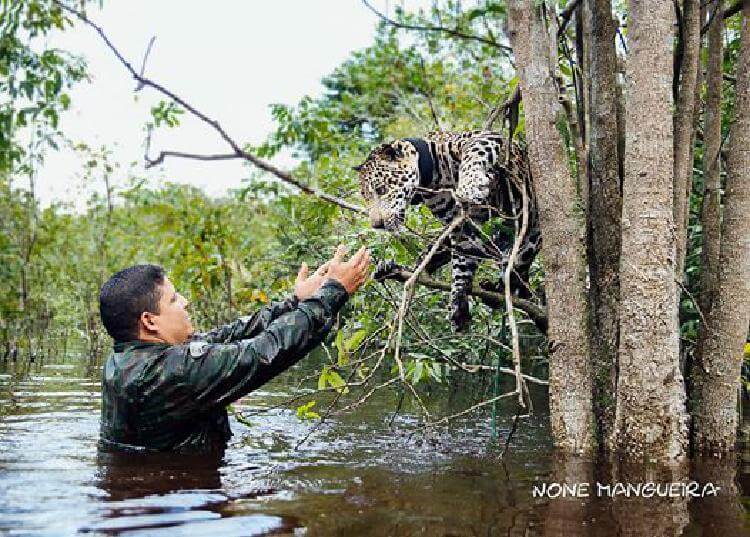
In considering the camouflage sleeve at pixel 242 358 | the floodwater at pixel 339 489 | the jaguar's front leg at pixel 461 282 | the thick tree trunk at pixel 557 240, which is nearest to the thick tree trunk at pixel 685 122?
the thick tree trunk at pixel 557 240

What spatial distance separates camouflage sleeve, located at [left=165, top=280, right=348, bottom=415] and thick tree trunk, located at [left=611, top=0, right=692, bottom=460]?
5.14ft

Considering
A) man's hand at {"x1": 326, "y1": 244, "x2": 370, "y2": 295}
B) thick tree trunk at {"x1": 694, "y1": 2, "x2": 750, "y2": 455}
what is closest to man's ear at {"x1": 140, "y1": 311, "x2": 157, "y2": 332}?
man's hand at {"x1": 326, "y1": 244, "x2": 370, "y2": 295}

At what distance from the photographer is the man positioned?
12.7 ft

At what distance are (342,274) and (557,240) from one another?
1.24 meters

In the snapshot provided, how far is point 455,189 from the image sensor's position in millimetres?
5625

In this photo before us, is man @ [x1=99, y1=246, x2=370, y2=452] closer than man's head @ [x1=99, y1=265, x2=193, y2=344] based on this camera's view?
Yes

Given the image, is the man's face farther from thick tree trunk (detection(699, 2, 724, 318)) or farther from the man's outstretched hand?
thick tree trunk (detection(699, 2, 724, 318))

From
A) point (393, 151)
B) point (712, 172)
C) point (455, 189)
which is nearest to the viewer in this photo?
point (712, 172)

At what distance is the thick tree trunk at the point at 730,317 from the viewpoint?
15.5ft

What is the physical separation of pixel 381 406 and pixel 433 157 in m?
2.69

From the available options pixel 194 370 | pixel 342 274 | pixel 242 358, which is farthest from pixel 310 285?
pixel 194 370

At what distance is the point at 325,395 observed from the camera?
841 centimetres

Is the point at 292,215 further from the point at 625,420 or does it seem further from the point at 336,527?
the point at 336,527

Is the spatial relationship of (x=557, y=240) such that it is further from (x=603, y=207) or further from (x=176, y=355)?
(x=176, y=355)
